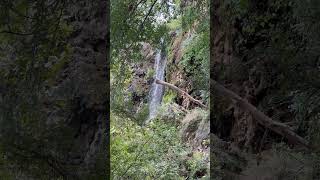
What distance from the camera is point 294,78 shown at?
1.65 meters

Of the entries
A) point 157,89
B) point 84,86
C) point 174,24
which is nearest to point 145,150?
point 157,89

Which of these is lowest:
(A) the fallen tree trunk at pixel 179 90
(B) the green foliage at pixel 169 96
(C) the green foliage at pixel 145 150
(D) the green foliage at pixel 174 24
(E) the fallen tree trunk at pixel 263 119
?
(C) the green foliage at pixel 145 150

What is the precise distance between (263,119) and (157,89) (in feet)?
4.89

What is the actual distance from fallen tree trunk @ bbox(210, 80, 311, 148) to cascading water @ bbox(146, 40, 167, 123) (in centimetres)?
109

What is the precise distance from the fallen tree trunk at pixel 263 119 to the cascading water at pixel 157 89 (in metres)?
1.09

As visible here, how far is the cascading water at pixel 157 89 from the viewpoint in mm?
3053

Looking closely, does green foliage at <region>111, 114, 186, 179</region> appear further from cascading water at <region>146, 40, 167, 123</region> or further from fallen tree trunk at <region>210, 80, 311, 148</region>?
fallen tree trunk at <region>210, 80, 311, 148</region>

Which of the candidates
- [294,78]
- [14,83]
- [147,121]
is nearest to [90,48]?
[14,83]

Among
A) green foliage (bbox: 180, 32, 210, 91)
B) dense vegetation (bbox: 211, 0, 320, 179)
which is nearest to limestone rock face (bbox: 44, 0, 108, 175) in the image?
dense vegetation (bbox: 211, 0, 320, 179)

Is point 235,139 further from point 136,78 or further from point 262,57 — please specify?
point 136,78

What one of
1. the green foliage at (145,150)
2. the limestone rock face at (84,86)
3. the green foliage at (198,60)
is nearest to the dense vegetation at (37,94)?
the limestone rock face at (84,86)

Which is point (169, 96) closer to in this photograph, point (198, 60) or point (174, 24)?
point (198, 60)

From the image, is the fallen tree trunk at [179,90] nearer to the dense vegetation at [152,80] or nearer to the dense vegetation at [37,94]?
the dense vegetation at [152,80]

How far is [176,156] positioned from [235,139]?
1.29m
